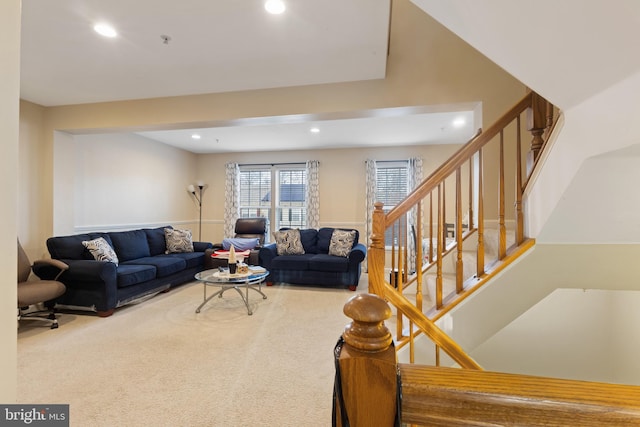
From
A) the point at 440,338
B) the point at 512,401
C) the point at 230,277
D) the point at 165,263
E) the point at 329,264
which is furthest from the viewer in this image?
the point at 329,264

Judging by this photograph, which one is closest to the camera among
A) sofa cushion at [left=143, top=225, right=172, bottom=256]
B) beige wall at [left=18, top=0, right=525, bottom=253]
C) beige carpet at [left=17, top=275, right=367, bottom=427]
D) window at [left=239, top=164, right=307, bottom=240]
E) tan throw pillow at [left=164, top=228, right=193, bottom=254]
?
beige carpet at [left=17, top=275, right=367, bottom=427]

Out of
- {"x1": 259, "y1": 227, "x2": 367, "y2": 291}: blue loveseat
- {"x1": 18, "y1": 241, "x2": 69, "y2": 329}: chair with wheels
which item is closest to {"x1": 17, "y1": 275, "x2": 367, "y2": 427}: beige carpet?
{"x1": 18, "y1": 241, "x2": 69, "y2": 329}: chair with wheels

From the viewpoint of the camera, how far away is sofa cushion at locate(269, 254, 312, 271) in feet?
15.0

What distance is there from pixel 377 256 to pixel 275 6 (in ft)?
5.59

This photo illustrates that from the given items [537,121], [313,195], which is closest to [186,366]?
[537,121]

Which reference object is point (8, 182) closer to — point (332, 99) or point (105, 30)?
point (105, 30)

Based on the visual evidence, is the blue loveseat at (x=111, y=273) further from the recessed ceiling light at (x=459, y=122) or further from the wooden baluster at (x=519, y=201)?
the recessed ceiling light at (x=459, y=122)

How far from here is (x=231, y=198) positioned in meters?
6.42

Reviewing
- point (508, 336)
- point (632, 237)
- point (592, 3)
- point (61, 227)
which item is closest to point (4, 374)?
point (592, 3)

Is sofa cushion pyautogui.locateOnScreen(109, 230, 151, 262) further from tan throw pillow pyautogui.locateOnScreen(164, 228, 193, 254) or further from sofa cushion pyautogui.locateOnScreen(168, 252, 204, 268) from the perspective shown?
sofa cushion pyautogui.locateOnScreen(168, 252, 204, 268)

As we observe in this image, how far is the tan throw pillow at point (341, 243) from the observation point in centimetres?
478

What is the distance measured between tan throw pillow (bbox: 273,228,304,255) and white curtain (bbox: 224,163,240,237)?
1771 millimetres

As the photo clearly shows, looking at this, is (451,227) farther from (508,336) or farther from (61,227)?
(61,227)

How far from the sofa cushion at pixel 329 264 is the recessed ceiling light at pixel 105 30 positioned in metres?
3.49
